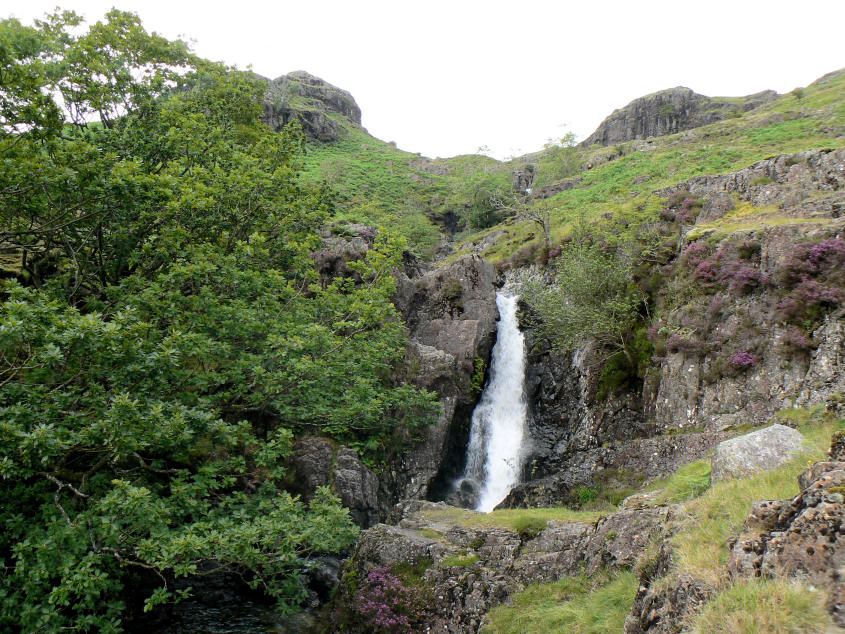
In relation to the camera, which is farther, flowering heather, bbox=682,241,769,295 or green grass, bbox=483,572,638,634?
flowering heather, bbox=682,241,769,295

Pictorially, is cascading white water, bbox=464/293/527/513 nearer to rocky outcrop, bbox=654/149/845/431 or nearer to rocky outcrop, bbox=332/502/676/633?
rocky outcrop, bbox=654/149/845/431

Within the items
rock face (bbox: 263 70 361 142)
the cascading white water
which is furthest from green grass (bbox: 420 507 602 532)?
rock face (bbox: 263 70 361 142)

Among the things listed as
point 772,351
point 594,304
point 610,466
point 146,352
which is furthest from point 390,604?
point 594,304

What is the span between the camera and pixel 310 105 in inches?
4259

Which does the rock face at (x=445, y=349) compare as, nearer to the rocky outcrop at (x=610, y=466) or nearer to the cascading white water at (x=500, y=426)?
the cascading white water at (x=500, y=426)

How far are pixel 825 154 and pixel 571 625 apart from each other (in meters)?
24.4

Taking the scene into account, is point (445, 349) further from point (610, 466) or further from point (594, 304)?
point (610, 466)

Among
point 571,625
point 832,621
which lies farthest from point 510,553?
point 832,621

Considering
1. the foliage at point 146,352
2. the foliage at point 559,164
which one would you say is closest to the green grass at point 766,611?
the foliage at point 146,352

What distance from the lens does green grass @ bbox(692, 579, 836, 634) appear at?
310cm

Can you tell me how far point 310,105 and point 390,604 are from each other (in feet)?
385

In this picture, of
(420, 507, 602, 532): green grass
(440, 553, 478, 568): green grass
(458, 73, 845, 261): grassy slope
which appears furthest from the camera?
(458, 73, 845, 261): grassy slope

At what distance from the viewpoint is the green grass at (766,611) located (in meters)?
3.10

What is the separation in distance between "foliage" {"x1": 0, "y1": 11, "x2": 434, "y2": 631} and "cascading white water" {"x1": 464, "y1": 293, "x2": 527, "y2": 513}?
16.3 ft
